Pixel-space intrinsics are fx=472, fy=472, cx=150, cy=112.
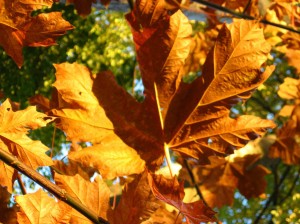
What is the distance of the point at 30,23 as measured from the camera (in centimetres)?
85

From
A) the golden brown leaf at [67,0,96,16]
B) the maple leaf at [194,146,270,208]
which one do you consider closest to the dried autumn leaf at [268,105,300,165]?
the maple leaf at [194,146,270,208]

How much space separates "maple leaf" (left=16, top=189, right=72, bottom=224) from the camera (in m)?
0.69

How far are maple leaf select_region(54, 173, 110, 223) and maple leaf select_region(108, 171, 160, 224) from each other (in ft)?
0.08

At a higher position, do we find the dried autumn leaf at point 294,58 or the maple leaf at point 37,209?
the maple leaf at point 37,209

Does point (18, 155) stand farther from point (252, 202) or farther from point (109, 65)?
point (252, 202)

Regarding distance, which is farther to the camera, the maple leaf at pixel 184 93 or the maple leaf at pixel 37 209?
the maple leaf at pixel 184 93

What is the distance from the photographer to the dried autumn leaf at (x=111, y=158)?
891 millimetres

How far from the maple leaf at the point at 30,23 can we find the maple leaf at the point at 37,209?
29cm

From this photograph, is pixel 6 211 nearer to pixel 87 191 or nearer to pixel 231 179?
pixel 87 191

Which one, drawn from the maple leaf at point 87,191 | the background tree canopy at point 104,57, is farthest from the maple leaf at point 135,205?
the background tree canopy at point 104,57

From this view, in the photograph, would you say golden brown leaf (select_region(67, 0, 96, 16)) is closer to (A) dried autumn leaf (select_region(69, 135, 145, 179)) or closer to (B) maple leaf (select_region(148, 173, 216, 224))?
(A) dried autumn leaf (select_region(69, 135, 145, 179))

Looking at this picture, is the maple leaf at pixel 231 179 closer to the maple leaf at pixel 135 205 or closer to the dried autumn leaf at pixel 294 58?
the dried autumn leaf at pixel 294 58

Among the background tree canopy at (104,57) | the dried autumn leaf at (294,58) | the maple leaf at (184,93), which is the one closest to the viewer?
the maple leaf at (184,93)

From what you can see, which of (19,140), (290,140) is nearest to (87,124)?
(19,140)
